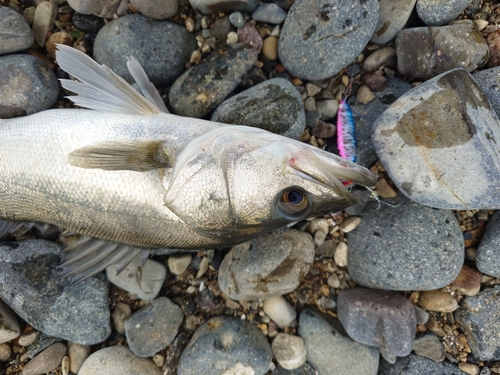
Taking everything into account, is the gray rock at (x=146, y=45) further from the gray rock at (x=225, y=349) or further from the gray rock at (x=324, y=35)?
the gray rock at (x=225, y=349)

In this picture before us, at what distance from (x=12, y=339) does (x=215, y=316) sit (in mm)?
2035

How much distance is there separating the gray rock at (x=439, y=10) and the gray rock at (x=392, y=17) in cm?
10

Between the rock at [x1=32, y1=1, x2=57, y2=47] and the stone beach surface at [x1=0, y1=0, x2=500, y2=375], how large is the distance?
2cm

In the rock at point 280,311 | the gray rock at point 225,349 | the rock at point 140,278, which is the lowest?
the gray rock at point 225,349

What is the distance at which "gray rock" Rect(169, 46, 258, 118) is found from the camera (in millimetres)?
2920

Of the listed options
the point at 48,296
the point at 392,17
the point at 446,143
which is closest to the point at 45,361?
the point at 48,296

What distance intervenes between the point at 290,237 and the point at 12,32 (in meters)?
3.21

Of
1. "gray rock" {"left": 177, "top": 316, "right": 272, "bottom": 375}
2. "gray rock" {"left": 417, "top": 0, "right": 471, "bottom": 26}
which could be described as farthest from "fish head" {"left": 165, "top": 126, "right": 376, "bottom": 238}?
"gray rock" {"left": 417, "top": 0, "right": 471, "bottom": 26}

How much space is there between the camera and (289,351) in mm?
3113

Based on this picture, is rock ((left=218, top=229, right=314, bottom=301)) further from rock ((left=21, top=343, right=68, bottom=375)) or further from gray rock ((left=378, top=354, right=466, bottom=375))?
rock ((left=21, top=343, right=68, bottom=375))

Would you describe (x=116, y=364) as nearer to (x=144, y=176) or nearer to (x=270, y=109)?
(x=144, y=176)

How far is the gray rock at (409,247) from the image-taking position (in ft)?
9.41

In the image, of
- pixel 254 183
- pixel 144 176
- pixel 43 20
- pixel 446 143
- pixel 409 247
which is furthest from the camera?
pixel 43 20

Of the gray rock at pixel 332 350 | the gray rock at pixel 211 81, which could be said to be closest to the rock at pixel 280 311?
the gray rock at pixel 332 350
